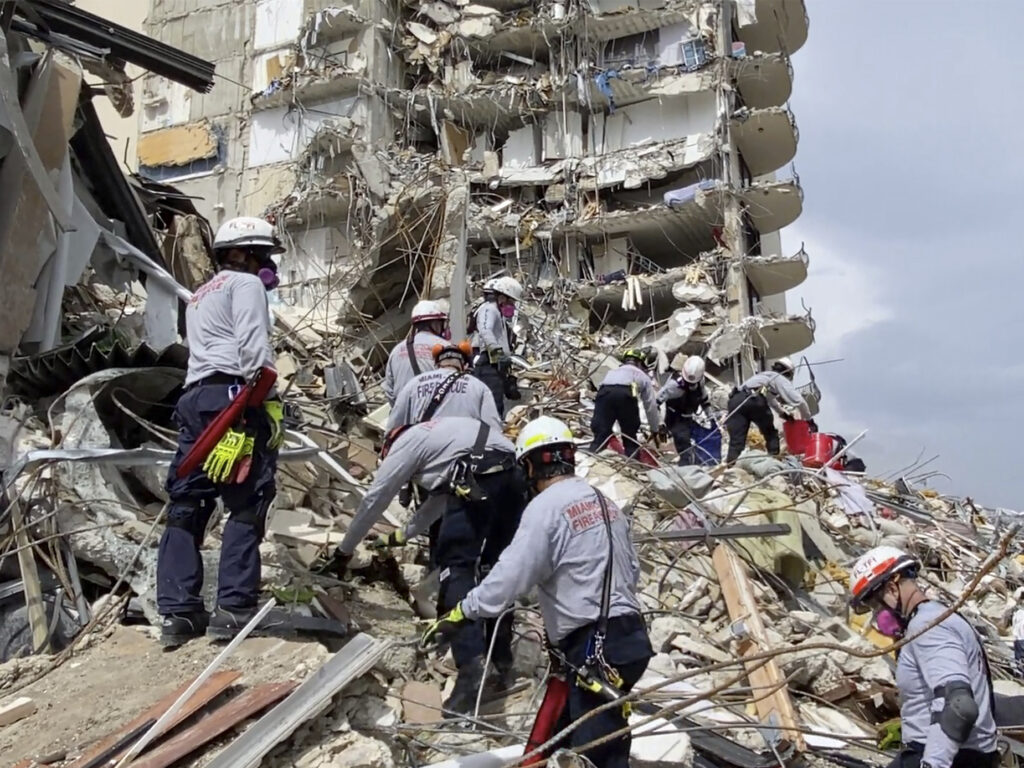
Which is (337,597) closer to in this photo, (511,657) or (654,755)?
(511,657)

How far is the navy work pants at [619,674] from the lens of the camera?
3.45m

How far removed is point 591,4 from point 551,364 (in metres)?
14.5

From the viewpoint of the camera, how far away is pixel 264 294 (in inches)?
163

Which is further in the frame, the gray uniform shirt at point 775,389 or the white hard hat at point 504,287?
the gray uniform shirt at point 775,389

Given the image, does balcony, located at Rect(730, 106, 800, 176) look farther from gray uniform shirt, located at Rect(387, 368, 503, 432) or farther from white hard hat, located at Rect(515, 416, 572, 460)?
white hard hat, located at Rect(515, 416, 572, 460)

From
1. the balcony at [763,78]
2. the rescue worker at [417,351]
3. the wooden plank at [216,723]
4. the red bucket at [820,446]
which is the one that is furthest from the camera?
the balcony at [763,78]

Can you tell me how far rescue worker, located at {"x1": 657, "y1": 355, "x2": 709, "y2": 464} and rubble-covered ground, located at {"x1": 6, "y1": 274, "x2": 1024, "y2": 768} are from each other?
142cm

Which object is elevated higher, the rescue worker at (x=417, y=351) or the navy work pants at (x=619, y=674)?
the rescue worker at (x=417, y=351)

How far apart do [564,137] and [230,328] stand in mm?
20499

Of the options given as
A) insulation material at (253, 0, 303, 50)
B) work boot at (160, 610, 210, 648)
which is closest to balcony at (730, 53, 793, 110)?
insulation material at (253, 0, 303, 50)

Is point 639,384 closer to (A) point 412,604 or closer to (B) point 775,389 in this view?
(B) point 775,389

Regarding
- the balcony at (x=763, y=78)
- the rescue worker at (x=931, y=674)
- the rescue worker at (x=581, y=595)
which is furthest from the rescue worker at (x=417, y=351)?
the balcony at (x=763, y=78)

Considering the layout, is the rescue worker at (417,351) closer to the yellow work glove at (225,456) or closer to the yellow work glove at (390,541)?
the yellow work glove at (390,541)

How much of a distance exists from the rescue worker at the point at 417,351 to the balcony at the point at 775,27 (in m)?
21.1
